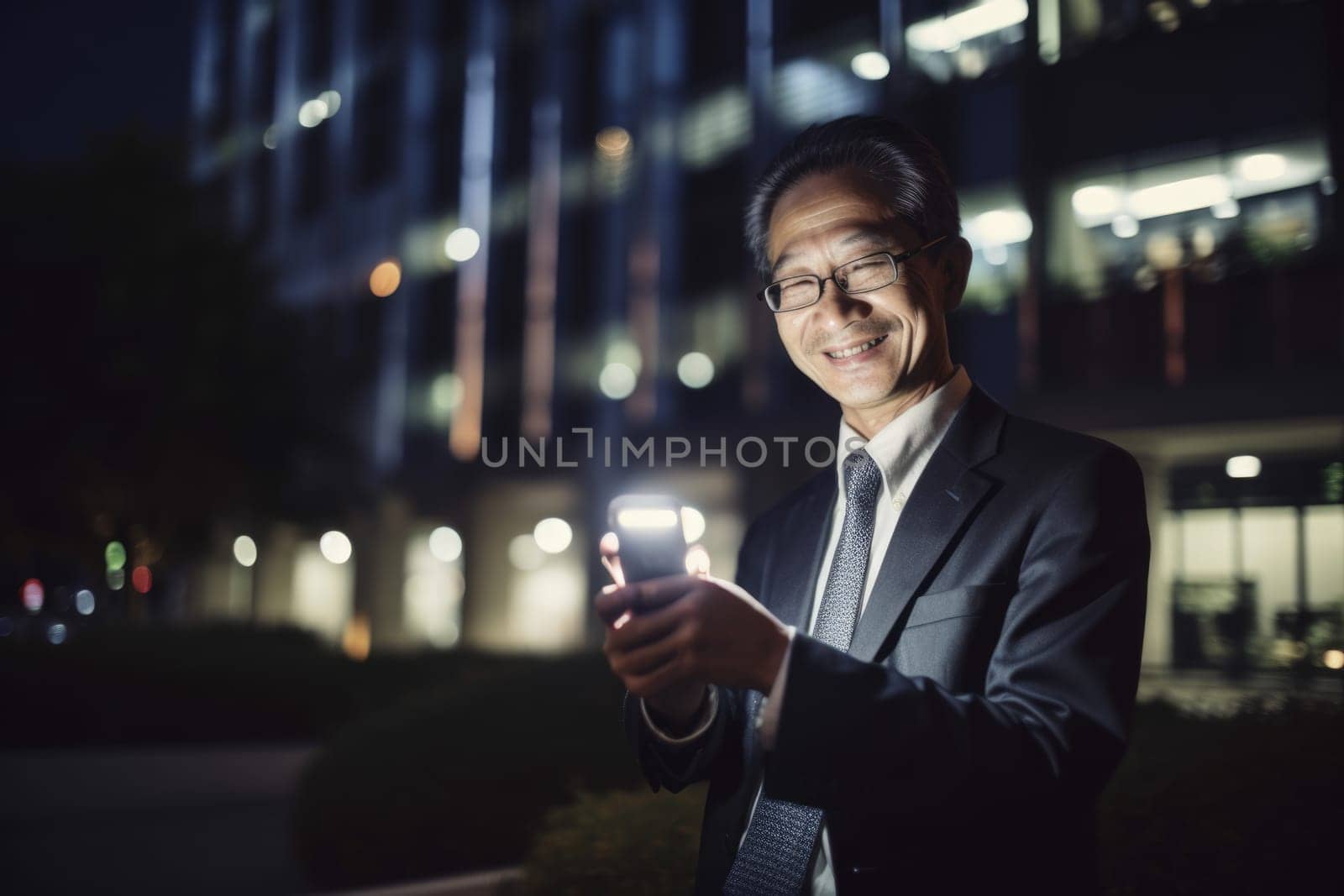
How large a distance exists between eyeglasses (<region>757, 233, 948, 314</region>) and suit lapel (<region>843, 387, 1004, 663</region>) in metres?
0.31

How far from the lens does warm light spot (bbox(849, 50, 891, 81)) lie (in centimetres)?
1695

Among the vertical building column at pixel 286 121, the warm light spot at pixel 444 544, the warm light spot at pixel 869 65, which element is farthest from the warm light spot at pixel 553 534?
the vertical building column at pixel 286 121

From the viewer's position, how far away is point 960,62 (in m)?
14.7

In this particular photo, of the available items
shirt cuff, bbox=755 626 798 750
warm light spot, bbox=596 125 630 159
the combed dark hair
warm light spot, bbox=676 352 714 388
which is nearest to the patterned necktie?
shirt cuff, bbox=755 626 798 750

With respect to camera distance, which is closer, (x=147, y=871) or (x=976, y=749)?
(x=976, y=749)

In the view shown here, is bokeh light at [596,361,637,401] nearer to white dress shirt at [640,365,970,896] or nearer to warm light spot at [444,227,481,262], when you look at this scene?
warm light spot at [444,227,481,262]

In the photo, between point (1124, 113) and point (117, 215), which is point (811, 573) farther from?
point (117, 215)

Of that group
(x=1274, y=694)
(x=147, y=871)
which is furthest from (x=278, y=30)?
(x=1274, y=694)

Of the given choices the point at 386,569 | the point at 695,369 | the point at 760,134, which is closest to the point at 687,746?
the point at 760,134

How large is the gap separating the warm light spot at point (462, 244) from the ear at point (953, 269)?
24.8m

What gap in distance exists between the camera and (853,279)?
1.96 meters

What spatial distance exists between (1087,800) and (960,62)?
14720 millimetres

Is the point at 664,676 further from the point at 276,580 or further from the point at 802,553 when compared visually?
the point at 276,580

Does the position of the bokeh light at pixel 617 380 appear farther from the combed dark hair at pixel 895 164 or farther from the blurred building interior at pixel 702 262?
the combed dark hair at pixel 895 164
